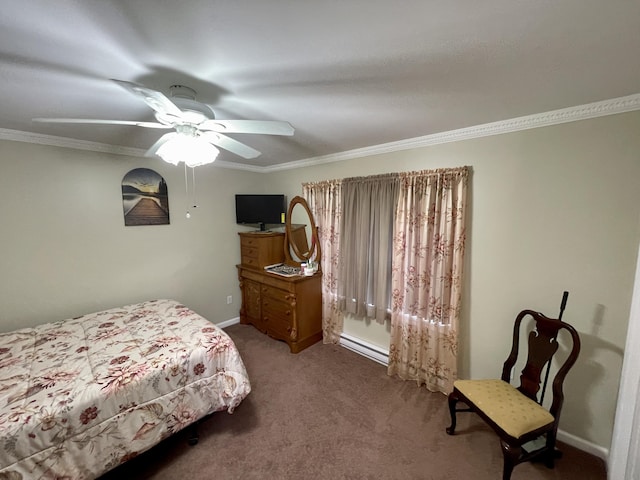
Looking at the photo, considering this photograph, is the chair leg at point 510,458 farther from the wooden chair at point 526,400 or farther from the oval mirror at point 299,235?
the oval mirror at point 299,235

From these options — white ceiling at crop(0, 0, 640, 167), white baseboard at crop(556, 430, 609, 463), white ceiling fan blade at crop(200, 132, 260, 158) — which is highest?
white ceiling at crop(0, 0, 640, 167)

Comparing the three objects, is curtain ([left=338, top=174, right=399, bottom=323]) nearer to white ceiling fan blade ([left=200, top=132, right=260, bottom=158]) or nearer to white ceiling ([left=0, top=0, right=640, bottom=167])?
white ceiling ([left=0, top=0, right=640, bottom=167])

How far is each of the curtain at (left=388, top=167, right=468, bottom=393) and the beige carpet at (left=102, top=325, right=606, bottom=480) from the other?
10.3 inches

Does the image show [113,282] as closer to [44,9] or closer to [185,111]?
[185,111]

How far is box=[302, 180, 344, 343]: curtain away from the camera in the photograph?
9.71 feet

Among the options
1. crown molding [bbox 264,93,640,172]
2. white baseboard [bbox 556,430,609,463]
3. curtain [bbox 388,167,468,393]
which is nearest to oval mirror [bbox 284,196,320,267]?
crown molding [bbox 264,93,640,172]

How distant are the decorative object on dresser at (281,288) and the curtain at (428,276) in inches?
39.2

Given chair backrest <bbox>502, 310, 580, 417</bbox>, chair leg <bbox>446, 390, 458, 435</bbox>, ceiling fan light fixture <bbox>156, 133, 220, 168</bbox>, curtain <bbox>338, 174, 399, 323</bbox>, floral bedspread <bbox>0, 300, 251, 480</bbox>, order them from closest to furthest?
1. floral bedspread <bbox>0, 300, 251, 480</bbox>
2. ceiling fan light fixture <bbox>156, 133, 220, 168</bbox>
3. chair backrest <bbox>502, 310, 580, 417</bbox>
4. chair leg <bbox>446, 390, 458, 435</bbox>
5. curtain <bbox>338, 174, 399, 323</bbox>

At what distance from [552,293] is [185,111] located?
2.61 metres

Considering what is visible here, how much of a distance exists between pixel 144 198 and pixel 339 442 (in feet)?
9.96

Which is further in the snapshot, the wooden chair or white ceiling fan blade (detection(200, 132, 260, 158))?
white ceiling fan blade (detection(200, 132, 260, 158))

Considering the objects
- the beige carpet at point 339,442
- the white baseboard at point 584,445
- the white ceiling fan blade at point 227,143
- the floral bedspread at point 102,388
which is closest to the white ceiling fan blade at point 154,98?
the white ceiling fan blade at point 227,143

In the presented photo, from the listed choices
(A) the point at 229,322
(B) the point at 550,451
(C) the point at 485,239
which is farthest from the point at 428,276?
(A) the point at 229,322

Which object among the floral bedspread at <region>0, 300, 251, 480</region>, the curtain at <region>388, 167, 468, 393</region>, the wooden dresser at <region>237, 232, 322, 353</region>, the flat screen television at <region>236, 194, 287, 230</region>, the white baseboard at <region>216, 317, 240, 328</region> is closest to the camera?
the floral bedspread at <region>0, 300, 251, 480</region>
